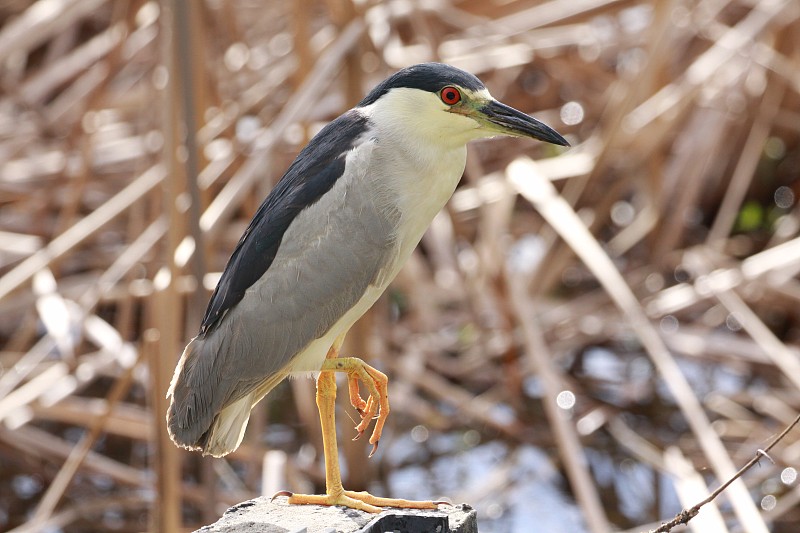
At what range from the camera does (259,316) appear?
2.52m

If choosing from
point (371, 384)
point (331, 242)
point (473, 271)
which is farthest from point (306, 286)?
point (473, 271)

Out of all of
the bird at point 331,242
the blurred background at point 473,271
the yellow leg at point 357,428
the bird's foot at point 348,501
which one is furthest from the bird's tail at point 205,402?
the blurred background at point 473,271

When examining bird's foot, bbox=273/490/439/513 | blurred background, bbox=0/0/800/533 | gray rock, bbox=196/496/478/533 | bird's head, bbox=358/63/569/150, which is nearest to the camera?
gray rock, bbox=196/496/478/533

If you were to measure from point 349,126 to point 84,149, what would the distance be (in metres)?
2.35

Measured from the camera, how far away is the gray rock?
6.41 ft

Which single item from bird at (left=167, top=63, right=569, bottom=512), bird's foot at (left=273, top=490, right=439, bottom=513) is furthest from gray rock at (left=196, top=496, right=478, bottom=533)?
bird at (left=167, top=63, right=569, bottom=512)

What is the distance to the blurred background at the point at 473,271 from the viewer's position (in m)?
4.11

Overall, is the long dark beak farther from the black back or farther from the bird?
the black back

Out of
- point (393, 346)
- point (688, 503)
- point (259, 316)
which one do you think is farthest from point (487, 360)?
point (259, 316)

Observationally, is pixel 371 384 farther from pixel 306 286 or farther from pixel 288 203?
pixel 288 203

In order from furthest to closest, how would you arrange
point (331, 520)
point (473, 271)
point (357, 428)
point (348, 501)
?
1. point (473, 271)
2. point (357, 428)
3. point (348, 501)
4. point (331, 520)

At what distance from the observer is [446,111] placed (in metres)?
2.45

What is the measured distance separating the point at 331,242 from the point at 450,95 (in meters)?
0.41

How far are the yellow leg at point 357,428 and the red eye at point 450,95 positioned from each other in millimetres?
586
